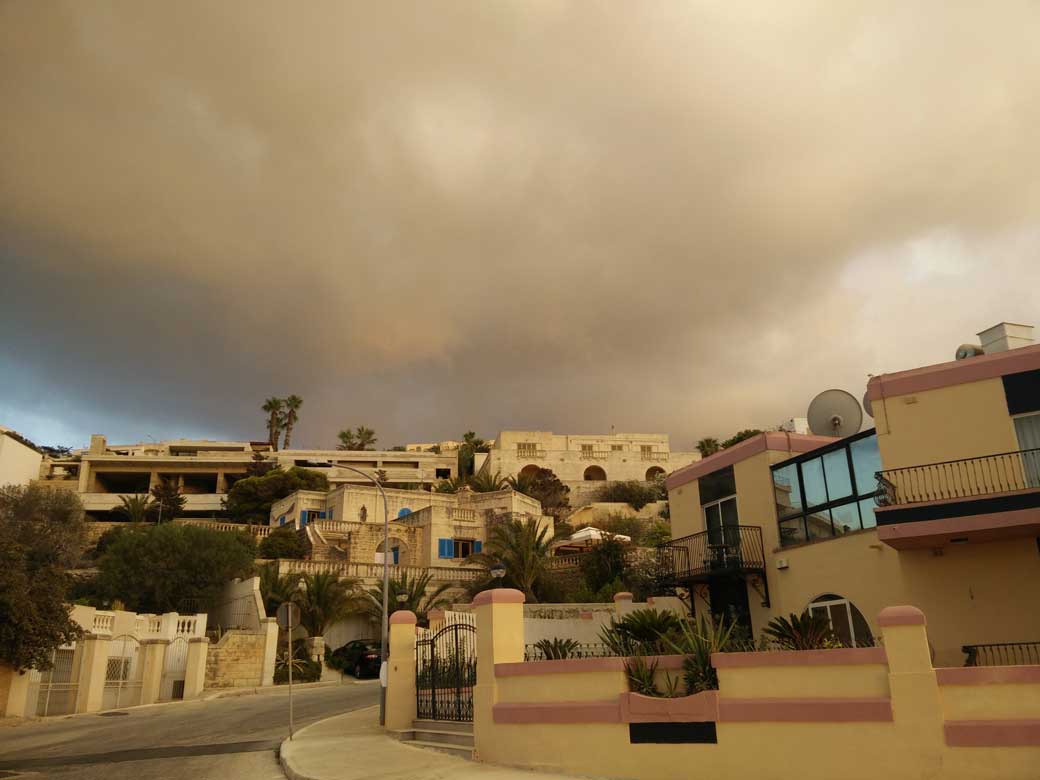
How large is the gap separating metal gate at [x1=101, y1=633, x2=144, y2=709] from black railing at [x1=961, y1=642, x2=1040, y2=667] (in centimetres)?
2712

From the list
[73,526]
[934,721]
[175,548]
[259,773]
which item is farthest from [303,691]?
[73,526]

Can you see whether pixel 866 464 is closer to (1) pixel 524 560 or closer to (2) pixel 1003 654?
(2) pixel 1003 654

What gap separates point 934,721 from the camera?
965cm

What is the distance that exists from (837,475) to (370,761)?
40.6ft

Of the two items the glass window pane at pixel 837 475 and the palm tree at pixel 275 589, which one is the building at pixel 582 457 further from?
the glass window pane at pixel 837 475

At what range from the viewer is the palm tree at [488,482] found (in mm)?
74800

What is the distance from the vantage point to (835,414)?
2100cm

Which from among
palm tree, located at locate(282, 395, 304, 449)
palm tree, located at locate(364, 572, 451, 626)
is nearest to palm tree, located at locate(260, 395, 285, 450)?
palm tree, located at locate(282, 395, 304, 449)

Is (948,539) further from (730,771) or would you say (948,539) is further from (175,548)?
(175,548)

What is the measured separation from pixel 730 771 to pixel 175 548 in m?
36.2

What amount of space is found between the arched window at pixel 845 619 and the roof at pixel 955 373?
4.72 meters

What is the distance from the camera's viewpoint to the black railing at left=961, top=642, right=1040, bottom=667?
14.3 meters

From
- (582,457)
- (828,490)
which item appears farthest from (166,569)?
(582,457)

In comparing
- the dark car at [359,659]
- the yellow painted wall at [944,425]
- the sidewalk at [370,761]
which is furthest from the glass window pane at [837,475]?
the dark car at [359,659]
